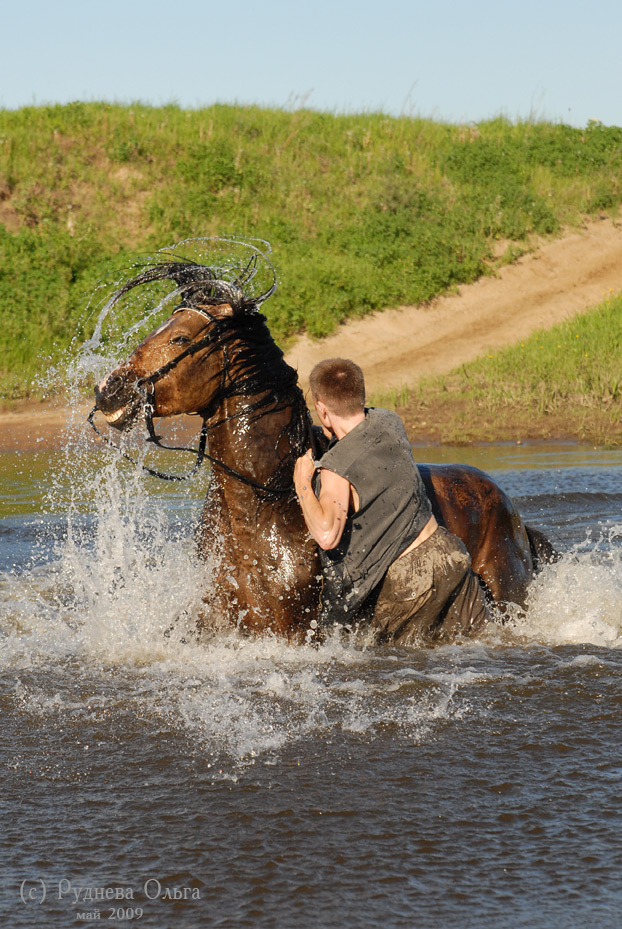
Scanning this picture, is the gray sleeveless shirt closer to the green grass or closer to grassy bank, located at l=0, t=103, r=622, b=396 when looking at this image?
the green grass

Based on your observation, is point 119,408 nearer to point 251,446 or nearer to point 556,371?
point 251,446

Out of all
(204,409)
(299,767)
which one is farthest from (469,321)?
(299,767)

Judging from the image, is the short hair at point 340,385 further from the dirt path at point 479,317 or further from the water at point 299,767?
the dirt path at point 479,317

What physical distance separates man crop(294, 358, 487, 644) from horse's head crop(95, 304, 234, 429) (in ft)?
1.43

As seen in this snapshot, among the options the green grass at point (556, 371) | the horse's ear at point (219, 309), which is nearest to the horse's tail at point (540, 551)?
the horse's ear at point (219, 309)

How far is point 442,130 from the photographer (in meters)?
21.5

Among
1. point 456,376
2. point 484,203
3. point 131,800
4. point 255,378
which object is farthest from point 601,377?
point 131,800

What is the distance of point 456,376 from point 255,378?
32.3 feet

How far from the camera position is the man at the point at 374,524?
161 inches

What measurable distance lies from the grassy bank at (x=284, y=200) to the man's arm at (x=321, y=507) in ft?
34.0

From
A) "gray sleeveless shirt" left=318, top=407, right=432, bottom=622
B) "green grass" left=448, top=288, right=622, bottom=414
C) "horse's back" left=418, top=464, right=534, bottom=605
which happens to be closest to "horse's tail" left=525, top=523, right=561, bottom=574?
"horse's back" left=418, top=464, right=534, bottom=605

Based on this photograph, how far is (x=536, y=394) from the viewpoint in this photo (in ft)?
41.9

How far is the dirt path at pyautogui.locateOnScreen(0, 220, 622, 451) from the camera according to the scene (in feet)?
46.7

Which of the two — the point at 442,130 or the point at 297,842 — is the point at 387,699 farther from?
the point at 442,130
